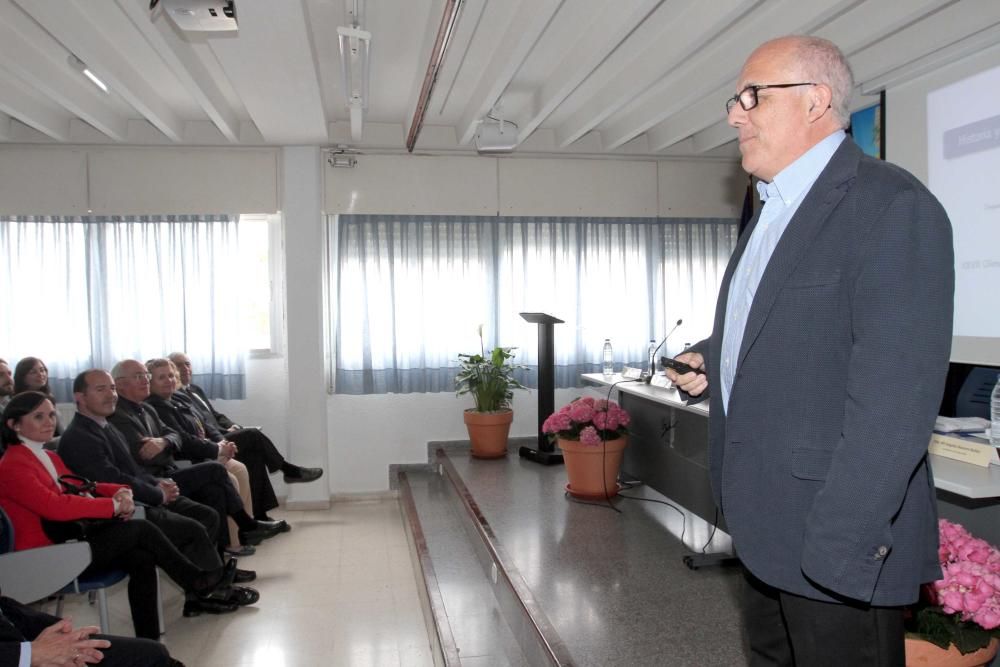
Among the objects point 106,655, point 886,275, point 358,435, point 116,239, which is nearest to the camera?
point 886,275

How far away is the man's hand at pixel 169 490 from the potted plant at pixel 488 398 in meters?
2.55

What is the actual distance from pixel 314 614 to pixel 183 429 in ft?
5.14

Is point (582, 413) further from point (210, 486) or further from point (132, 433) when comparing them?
point (132, 433)

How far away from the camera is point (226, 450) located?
15.7 feet

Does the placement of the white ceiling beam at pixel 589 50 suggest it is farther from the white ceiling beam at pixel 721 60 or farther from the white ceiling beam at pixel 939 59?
the white ceiling beam at pixel 939 59

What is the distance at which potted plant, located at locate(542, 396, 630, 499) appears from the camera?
15.0ft

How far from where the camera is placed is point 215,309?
5.87 metres

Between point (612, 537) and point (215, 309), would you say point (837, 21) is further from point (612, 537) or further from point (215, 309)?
point (215, 309)

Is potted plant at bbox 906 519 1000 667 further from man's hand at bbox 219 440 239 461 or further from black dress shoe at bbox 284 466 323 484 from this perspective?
black dress shoe at bbox 284 466 323 484

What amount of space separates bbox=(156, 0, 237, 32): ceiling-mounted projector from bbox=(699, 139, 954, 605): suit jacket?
2509 mm

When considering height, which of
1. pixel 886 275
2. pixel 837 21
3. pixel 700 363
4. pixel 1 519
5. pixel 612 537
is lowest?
pixel 612 537

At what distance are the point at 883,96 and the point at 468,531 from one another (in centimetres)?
328

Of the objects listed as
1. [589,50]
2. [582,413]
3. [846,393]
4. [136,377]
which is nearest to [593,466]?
[582,413]

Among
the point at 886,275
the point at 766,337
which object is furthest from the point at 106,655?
the point at 886,275
